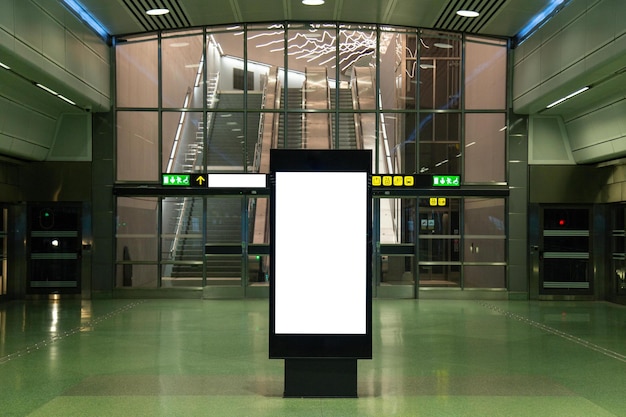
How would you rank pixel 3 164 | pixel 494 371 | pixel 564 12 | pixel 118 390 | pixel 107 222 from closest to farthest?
pixel 118 390 < pixel 494 371 < pixel 564 12 < pixel 3 164 < pixel 107 222

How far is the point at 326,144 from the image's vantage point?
688 inches

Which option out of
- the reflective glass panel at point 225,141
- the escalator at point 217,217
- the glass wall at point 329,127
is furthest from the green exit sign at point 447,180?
the reflective glass panel at point 225,141

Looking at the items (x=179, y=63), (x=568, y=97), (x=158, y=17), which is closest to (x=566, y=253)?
(x=568, y=97)

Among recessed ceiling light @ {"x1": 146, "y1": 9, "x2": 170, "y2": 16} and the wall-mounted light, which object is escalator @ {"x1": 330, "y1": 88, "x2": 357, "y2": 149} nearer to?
recessed ceiling light @ {"x1": 146, "y1": 9, "x2": 170, "y2": 16}

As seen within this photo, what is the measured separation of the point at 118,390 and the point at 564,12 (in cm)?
1007

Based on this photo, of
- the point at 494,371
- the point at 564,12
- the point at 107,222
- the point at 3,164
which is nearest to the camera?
the point at 494,371

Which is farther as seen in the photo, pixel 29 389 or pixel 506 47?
pixel 506 47

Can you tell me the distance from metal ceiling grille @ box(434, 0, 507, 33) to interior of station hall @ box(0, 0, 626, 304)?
0.27 feet

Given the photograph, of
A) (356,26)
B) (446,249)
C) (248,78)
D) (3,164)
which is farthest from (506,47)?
(3,164)

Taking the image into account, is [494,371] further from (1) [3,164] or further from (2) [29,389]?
(1) [3,164]

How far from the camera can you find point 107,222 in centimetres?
1636

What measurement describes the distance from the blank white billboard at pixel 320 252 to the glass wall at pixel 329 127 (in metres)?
9.95

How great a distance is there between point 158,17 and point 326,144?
483cm

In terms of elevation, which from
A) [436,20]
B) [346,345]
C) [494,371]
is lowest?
[494,371]
